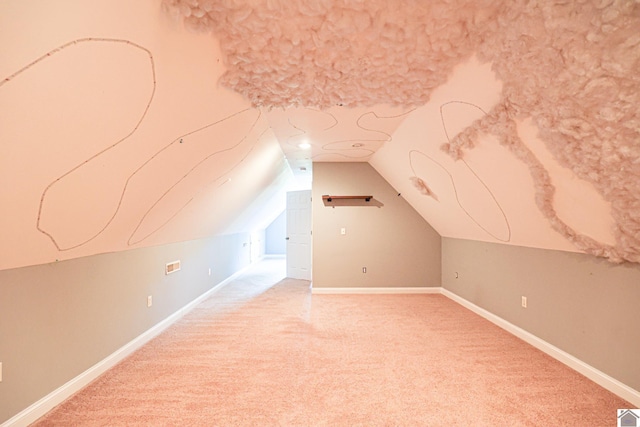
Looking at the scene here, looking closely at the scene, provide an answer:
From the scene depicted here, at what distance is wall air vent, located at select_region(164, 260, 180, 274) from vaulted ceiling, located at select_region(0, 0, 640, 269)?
0.76 meters

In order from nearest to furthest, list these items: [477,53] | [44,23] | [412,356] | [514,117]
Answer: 1. [44,23]
2. [477,53]
3. [514,117]
4. [412,356]

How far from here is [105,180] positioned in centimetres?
168

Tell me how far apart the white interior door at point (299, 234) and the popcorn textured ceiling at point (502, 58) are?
406cm

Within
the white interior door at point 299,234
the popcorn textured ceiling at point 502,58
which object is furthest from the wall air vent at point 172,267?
the white interior door at point 299,234

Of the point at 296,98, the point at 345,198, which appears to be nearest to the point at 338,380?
the point at 296,98

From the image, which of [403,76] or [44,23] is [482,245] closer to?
[403,76]

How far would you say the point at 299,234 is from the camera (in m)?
6.05

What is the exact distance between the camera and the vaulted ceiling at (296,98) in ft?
3.73

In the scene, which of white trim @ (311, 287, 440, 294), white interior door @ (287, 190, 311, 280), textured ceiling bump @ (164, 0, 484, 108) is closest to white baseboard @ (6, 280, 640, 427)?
white trim @ (311, 287, 440, 294)

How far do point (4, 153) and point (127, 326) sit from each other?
77.5 inches

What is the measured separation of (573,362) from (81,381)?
148 inches

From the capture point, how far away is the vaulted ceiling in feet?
3.73

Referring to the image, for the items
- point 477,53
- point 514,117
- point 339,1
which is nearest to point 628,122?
point 514,117

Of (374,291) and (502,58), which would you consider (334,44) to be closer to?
(502,58)
